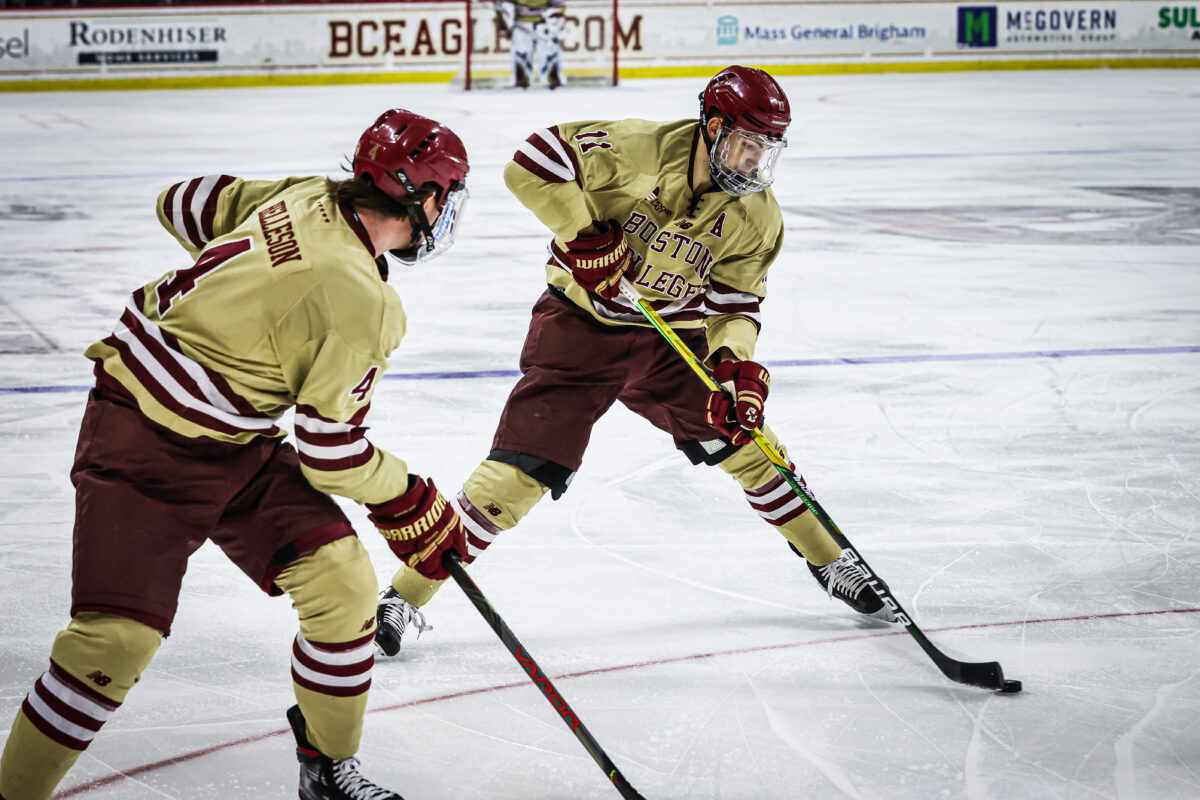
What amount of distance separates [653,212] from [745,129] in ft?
0.98

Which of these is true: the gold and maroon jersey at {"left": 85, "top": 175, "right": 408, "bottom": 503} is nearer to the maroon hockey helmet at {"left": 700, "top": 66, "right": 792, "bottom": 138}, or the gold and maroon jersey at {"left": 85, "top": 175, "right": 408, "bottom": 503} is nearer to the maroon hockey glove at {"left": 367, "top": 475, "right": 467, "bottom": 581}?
the maroon hockey glove at {"left": 367, "top": 475, "right": 467, "bottom": 581}

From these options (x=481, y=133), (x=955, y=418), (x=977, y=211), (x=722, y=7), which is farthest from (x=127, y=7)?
(x=955, y=418)

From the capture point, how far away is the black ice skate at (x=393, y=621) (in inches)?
117

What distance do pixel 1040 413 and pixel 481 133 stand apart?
7.66 metres

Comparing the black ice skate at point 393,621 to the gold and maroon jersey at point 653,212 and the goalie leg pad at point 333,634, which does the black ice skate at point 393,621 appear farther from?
the gold and maroon jersey at point 653,212

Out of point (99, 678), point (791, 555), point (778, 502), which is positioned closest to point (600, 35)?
point (791, 555)

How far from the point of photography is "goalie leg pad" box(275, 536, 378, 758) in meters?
2.20

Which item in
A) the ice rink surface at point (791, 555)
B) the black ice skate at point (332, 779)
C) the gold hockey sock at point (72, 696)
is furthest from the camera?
the ice rink surface at point (791, 555)

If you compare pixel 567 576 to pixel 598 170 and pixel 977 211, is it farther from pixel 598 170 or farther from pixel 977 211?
pixel 977 211

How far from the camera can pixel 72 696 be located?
2051 millimetres

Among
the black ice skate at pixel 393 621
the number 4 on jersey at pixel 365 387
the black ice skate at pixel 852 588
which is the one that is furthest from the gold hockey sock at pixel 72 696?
the black ice skate at pixel 852 588

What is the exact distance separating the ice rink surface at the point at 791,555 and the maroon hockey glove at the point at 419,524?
451mm

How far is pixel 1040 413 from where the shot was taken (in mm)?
4734

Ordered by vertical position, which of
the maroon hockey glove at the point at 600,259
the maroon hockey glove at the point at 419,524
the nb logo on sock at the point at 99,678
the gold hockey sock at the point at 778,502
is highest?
the maroon hockey glove at the point at 600,259
